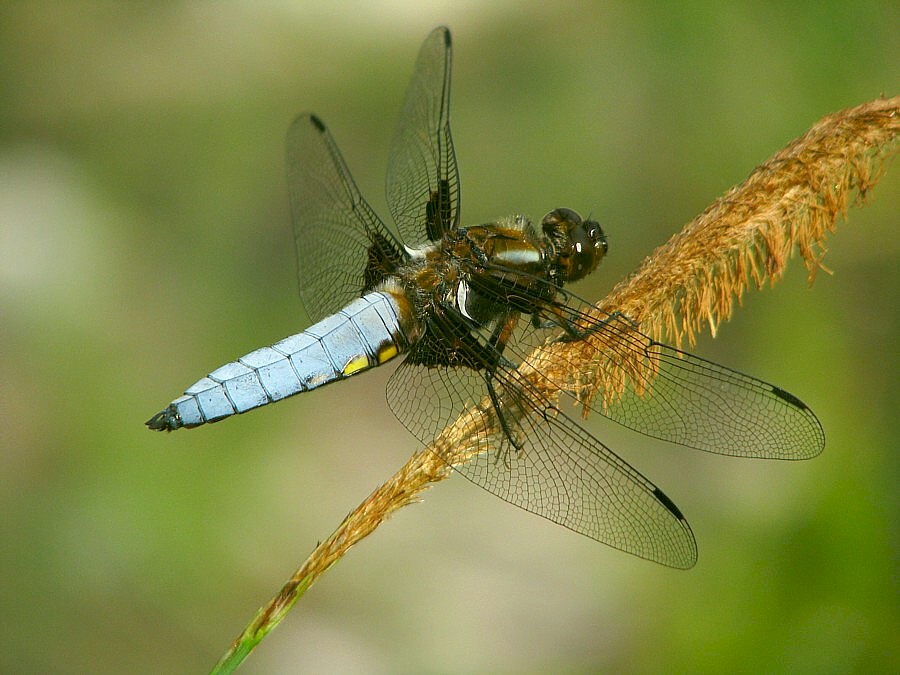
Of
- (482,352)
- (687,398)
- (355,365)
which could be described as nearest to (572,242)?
(482,352)

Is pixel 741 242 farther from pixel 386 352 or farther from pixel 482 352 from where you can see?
pixel 386 352

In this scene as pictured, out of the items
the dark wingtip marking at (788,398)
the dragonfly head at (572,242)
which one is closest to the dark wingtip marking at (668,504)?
the dark wingtip marking at (788,398)

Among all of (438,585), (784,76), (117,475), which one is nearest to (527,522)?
(438,585)

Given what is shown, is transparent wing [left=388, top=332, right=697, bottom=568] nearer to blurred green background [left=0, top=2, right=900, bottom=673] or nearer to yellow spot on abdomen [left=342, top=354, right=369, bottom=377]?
yellow spot on abdomen [left=342, top=354, right=369, bottom=377]

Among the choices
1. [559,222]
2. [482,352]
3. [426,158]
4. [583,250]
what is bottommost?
[482,352]

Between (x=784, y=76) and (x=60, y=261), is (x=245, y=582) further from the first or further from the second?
(x=784, y=76)

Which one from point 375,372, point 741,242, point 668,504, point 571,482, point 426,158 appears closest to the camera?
point 741,242

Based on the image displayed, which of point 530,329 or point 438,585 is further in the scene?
point 438,585
